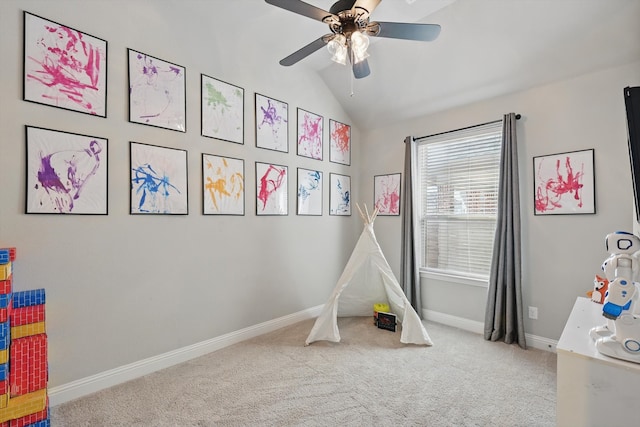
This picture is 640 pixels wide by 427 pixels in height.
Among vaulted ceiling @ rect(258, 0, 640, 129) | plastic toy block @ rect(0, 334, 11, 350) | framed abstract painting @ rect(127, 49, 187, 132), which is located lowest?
plastic toy block @ rect(0, 334, 11, 350)

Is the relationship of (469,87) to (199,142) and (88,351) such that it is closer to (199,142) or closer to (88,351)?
(199,142)

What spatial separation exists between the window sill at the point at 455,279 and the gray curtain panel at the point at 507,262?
0.20m

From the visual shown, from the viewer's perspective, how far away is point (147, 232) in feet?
7.94

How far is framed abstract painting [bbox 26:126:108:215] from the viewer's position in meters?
1.93

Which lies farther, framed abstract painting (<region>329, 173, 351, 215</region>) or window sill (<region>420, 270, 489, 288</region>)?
framed abstract painting (<region>329, 173, 351, 215</region>)

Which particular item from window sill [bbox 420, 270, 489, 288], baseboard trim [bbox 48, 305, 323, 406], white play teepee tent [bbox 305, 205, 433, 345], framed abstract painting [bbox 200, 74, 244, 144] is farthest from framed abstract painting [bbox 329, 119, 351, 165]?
baseboard trim [bbox 48, 305, 323, 406]

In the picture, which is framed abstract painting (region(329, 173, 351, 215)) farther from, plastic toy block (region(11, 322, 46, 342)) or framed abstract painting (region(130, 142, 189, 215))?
plastic toy block (region(11, 322, 46, 342))

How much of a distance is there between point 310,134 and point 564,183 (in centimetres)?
261

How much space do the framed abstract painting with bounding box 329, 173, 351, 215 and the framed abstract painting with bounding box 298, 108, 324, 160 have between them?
402 mm

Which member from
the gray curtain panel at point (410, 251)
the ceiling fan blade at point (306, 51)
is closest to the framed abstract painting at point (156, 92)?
the ceiling fan blade at point (306, 51)

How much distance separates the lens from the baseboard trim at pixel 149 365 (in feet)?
6.69

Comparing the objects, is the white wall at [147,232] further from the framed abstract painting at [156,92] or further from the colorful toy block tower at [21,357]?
the colorful toy block tower at [21,357]

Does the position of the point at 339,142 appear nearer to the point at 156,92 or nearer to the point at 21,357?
the point at 156,92

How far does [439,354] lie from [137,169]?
9.78 ft
